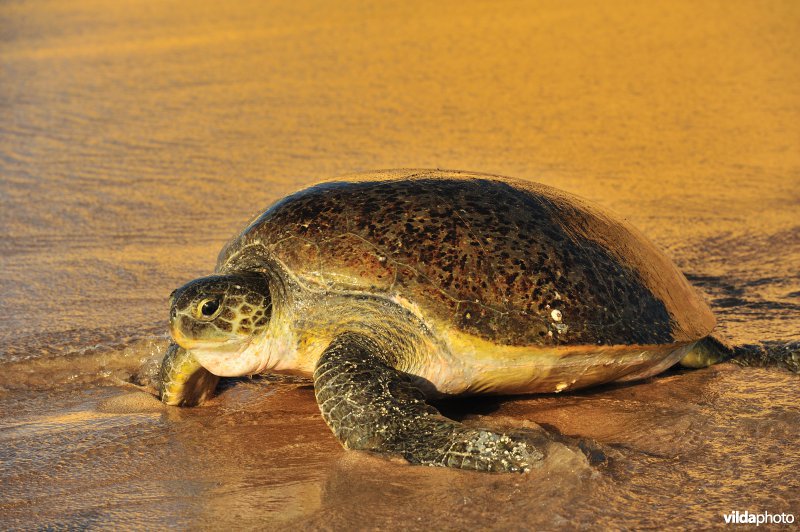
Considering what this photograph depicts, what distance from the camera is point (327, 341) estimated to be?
3535 millimetres

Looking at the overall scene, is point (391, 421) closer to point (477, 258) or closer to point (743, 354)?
point (477, 258)

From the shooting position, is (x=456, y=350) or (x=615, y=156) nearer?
(x=456, y=350)

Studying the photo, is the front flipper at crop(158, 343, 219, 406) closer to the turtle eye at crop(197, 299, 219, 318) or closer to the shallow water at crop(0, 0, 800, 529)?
the shallow water at crop(0, 0, 800, 529)

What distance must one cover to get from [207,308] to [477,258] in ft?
3.69

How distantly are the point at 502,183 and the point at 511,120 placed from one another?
6204mm

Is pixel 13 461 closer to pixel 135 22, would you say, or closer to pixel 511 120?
pixel 511 120

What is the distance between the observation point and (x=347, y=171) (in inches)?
316

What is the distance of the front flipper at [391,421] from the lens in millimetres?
2910

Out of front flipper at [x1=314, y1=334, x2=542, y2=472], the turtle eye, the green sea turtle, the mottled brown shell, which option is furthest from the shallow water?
the turtle eye

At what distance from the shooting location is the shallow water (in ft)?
9.39

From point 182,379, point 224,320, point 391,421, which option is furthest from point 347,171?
point 391,421

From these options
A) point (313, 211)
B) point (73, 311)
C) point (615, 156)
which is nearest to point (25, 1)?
point (615, 156)

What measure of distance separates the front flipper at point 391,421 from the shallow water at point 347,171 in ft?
0.25

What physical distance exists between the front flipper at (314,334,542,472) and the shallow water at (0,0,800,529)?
0.07 metres
